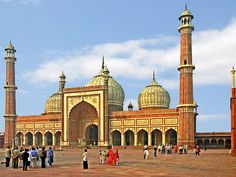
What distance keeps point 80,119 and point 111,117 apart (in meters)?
5.89

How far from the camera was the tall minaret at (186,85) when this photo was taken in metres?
42.7

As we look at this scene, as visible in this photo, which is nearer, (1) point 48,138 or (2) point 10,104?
(2) point 10,104

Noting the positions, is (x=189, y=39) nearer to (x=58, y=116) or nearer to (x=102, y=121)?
(x=102, y=121)

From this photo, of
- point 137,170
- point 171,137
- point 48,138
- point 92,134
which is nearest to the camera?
point 137,170

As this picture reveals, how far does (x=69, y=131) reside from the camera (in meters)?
52.2

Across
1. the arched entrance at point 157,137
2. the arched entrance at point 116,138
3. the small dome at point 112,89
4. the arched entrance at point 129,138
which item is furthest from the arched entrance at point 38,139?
the arched entrance at point 157,137

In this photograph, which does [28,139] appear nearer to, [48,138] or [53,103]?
[48,138]

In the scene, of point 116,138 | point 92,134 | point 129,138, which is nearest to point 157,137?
point 129,138

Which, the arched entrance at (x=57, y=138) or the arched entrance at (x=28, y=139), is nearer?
Result: the arched entrance at (x=57, y=138)

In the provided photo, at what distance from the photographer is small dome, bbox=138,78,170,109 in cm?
5362

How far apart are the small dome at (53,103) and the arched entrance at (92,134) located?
29.4 feet

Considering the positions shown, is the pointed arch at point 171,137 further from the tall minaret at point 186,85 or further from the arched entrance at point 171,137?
the tall minaret at point 186,85

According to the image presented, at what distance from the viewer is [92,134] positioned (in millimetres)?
54062

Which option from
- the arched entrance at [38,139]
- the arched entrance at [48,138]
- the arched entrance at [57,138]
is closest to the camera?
the arched entrance at [57,138]
